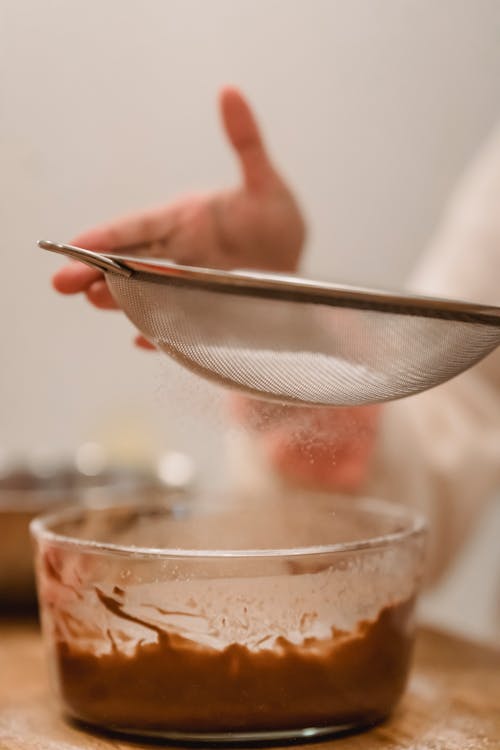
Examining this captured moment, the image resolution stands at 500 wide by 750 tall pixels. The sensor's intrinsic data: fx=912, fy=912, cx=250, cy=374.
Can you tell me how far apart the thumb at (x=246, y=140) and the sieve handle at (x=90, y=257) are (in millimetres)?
296

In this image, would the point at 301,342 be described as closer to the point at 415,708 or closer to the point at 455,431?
the point at 415,708

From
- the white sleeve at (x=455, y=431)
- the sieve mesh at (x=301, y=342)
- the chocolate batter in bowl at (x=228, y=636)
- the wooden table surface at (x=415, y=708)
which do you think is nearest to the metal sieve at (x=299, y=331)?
the sieve mesh at (x=301, y=342)

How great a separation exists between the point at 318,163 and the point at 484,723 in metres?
1.05

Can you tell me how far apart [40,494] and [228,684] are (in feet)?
1.85

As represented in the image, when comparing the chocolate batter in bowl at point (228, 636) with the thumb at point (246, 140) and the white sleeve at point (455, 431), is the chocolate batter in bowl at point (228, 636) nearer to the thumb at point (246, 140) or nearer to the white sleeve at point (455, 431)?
the thumb at point (246, 140)

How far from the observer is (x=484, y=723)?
598 mm

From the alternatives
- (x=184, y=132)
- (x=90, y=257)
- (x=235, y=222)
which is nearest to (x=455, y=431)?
(x=235, y=222)

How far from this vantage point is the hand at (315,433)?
65 cm

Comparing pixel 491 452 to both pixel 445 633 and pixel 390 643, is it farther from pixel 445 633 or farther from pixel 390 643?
pixel 390 643

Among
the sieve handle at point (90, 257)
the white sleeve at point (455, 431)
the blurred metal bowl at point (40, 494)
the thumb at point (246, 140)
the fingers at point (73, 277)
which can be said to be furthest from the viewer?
the white sleeve at point (455, 431)

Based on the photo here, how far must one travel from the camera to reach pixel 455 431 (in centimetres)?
116

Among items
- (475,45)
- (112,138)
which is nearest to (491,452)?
(475,45)

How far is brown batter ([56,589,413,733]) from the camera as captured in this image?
53 cm

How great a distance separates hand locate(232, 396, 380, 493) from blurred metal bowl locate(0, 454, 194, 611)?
12cm
